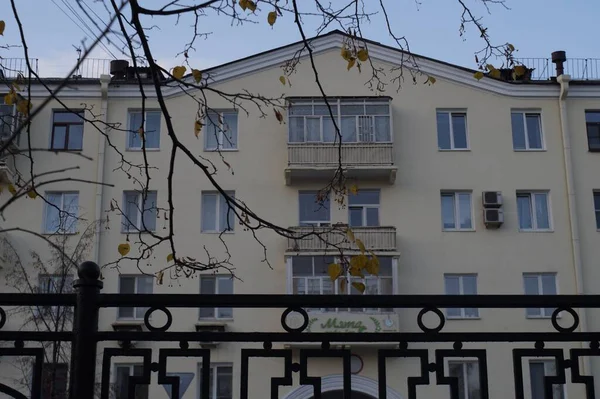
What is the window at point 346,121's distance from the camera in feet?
71.5

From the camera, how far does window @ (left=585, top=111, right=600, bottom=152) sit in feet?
73.5

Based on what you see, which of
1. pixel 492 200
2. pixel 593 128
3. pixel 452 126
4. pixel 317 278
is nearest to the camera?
pixel 317 278

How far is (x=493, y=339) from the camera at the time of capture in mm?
3014

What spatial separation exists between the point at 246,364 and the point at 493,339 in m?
0.86

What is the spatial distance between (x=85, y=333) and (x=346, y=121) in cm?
1913

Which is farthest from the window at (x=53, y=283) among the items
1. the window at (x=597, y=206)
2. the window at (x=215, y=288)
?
the window at (x=597, y=206)

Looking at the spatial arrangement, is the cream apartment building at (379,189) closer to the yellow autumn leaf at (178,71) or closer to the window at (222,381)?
the window at (222,381)

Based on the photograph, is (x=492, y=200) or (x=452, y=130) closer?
(x=492, y=200)

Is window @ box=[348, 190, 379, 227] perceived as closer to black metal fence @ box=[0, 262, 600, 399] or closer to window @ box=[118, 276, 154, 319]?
window @ box=[118, 276, 154, 319]

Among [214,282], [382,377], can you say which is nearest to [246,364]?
[382,377]

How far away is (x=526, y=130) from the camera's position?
22.8 metres

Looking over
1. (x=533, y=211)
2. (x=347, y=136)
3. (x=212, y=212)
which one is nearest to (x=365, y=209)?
(x=347, y=136)

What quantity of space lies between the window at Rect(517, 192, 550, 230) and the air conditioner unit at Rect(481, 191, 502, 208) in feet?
2.54

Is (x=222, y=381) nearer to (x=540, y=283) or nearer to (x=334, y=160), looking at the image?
(x=334, y=160)
